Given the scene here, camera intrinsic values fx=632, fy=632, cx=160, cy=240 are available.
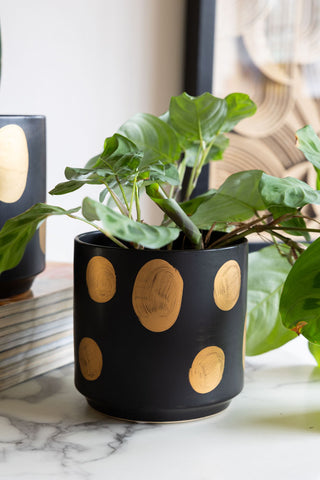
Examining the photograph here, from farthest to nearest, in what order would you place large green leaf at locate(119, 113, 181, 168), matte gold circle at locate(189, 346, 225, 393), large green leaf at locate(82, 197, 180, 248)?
1. large green leaf at locate(119, 113, 181, 168)
2. matte gold circle at locate(189, 346, 225, 393)
3. large green leaf at locate(82, 197, 180, 248)

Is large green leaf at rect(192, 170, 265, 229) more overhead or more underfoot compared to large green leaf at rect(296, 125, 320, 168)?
more underfoot

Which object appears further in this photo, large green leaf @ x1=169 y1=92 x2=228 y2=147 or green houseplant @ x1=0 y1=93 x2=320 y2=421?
large green leaf @ x1=169 y1=92 x2=228 y2=147

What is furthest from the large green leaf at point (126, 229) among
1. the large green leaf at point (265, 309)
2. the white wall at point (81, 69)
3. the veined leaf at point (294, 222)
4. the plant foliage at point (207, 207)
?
the white wall at point (81, 69)

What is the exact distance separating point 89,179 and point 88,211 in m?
0.09

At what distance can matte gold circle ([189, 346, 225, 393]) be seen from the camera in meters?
0.52

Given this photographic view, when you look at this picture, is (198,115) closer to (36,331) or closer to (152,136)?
(152,136)

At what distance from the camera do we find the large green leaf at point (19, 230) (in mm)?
495

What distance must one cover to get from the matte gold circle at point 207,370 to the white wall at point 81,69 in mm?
446

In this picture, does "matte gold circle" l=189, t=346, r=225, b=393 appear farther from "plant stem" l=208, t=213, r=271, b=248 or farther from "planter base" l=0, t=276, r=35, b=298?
"planter base" l=0, t=276, r=35, b=298

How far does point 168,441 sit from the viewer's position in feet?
1.68

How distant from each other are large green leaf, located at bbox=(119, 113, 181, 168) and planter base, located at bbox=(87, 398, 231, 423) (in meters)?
0.24

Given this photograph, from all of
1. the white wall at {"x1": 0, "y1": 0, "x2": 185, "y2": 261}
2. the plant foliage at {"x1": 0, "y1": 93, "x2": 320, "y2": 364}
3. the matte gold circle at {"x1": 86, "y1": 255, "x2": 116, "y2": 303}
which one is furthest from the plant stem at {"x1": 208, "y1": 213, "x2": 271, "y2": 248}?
the white wall at {"x1": 0, "y1": 0, "x2": 185, "y2": 261}

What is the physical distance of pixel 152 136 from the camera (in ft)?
2.10

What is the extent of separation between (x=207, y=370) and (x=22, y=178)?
0.81 feet
